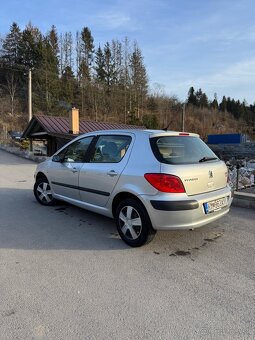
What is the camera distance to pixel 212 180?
4.39 metres

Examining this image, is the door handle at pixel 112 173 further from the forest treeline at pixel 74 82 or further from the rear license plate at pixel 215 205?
the forest treeline at pixel 74 82

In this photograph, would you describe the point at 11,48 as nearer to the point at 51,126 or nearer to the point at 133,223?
the point at 51,126

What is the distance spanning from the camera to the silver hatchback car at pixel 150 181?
156 inches

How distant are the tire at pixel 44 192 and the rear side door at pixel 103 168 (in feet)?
4.89

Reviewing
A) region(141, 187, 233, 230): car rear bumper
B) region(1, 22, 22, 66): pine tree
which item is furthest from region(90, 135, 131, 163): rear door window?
region(1, 22, 22, 66): pine tree

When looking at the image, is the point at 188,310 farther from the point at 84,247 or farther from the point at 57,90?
the point at 57,90

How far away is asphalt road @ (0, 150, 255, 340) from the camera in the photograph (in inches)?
102

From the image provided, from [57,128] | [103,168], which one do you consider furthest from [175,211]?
[57,128]

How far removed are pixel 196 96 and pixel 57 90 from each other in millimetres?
71615

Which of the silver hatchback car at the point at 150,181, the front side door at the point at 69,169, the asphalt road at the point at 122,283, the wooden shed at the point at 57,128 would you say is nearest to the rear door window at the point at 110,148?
the silver hatchback car at the point at 150,181

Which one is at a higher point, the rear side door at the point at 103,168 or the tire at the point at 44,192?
the rear side door at the point at 103,168

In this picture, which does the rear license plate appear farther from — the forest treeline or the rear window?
the forest treeline

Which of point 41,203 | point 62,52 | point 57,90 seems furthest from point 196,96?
point 41,203

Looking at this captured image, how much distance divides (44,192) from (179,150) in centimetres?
354
